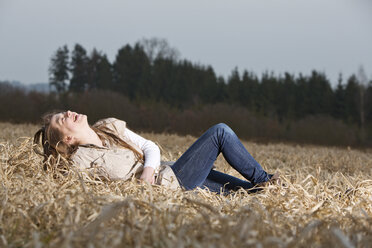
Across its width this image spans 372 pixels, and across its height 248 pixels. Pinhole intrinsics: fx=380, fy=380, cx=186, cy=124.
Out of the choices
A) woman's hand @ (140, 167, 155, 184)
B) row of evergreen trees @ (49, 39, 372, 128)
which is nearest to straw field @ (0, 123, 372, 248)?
woman's hand @ (140, 167, 155, 184)

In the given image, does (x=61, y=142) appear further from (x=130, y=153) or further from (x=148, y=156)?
(x=148, y=156)

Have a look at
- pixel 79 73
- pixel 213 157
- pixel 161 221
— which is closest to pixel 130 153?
pixel 213 157

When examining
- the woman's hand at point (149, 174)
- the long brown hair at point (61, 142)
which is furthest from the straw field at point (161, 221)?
the long brown hair at point (61, 142)

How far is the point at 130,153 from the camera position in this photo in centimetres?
274

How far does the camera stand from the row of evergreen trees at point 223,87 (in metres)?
17.8

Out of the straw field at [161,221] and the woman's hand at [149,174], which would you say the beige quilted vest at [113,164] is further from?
the straw field at [161,221]

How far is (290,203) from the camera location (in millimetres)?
2162

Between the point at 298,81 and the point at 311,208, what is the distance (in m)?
17.9

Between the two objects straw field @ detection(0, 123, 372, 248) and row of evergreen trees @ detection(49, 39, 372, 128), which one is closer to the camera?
straw field @ detection(0, 123, 372, 248)

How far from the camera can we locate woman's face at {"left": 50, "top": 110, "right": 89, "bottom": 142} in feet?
8.89

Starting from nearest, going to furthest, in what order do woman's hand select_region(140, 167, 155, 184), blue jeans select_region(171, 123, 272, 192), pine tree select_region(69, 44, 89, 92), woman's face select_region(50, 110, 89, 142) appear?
woman's hand select_region(140, 167, 155, 184) → woman's face select_region(50, 110, 89, 142) → blue jeans select_region(171, 123, 272, 192) → pine tree select_region(69, 44, 89, 92)

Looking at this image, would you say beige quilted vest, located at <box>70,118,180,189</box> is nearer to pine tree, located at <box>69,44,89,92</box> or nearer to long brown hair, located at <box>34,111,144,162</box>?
long brown hair, located at <box>34,111,144,162</box>

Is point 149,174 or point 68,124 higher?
point 68,124

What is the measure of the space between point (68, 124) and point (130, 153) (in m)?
0.48
